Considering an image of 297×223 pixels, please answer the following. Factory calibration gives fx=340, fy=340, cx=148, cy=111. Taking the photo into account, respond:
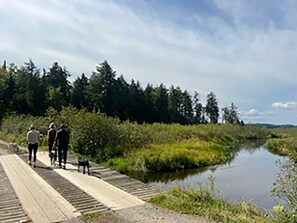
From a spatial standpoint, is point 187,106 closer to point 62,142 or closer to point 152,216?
point 62,142

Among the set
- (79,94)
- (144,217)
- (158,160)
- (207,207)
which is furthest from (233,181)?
(79,94)

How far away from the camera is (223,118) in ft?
299

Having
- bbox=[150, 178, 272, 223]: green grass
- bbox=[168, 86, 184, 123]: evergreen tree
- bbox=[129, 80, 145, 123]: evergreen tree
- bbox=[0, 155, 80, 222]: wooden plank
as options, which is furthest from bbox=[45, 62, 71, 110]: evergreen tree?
bbox=[150, 178, 272, 223]: green grass

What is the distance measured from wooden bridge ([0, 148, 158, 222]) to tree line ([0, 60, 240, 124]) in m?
31.9

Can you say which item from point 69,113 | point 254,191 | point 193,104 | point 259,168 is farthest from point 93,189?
point 193,104

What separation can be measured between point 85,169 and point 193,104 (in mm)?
78456

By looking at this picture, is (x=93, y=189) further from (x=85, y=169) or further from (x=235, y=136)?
(x=235, y=136)

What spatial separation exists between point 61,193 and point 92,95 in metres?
51.1

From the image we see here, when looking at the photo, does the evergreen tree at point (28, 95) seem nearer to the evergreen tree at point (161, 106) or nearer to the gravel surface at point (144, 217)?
the evergreen tree at point (161, 106)

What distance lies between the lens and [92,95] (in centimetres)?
5947

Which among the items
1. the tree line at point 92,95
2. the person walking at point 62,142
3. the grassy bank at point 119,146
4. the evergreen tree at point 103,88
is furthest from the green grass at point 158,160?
the evergreen tree at point 103,88

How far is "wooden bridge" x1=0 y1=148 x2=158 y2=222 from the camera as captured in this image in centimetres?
751

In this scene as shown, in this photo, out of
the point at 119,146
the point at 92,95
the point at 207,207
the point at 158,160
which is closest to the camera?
the point at 207,207

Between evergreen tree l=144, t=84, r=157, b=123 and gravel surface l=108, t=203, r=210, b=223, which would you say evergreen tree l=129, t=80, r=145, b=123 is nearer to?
evergreen tree l=144, t=84, r=157, b=123
